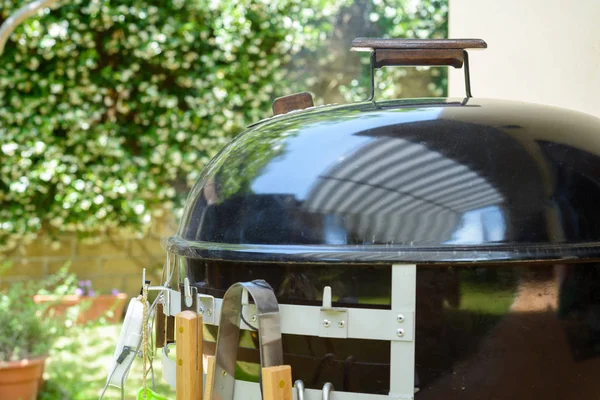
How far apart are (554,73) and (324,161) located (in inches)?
63.9

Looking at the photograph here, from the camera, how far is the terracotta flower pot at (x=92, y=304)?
4750 mm

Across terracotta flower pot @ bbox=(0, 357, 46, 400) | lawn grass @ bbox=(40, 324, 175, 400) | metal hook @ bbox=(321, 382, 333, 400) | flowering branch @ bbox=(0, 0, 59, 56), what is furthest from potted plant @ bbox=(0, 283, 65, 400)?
metal hook @ bbox=(321, 382, 333, 400)

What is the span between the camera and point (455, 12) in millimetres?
3215

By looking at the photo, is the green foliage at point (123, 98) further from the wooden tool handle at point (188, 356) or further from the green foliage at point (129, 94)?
the wooden tool handle at point (188, 356)

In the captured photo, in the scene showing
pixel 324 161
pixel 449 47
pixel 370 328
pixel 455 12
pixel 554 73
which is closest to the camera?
pixel 370 328

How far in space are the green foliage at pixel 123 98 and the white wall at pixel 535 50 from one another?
2.33m

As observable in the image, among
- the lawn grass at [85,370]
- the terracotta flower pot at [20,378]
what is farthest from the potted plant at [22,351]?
the lawn grass at [85,370]

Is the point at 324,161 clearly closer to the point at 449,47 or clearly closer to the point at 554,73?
the point at 449,47

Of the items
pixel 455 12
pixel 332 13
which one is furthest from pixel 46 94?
pixel 455 12

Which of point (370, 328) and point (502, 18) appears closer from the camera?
point (370, 328)

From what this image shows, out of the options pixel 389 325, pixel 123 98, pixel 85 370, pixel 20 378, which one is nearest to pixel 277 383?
pixel 389 325

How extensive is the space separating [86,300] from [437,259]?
4101 millimetres

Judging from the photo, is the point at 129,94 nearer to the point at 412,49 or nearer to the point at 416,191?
the point at 412,49

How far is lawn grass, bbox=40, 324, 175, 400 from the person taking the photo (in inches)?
152
